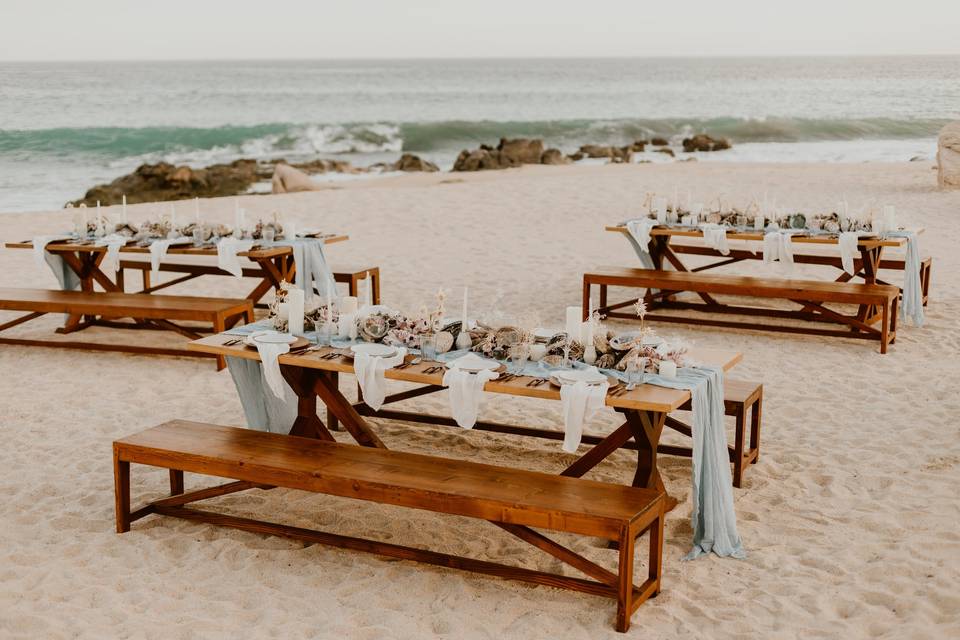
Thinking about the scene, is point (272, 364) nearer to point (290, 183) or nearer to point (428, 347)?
point (428, 347)

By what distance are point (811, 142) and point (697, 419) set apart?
115 ft

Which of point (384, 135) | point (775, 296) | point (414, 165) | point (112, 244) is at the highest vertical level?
point (384, 135)

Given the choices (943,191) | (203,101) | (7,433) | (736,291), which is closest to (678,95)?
(203,101)

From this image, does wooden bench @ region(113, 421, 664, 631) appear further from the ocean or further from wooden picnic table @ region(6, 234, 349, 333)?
the ocean

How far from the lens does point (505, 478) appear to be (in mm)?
4184

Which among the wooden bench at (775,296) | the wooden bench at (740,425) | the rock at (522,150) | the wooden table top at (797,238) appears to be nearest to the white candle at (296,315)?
the wooden bench at (740,425)

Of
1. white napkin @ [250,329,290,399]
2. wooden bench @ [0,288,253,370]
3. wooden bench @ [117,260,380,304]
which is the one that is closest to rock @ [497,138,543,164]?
wooden bench @ [117,260,380,304]

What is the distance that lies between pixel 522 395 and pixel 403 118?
39991mm

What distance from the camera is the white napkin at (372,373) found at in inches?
180

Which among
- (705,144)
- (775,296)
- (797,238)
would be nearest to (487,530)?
(775,296)

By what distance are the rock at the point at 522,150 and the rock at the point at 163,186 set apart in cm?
679

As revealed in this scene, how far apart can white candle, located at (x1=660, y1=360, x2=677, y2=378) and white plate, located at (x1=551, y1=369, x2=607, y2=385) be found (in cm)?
25

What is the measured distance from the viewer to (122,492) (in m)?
4.59

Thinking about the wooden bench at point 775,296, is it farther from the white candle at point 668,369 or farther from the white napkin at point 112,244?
the white candle at point 668,369
